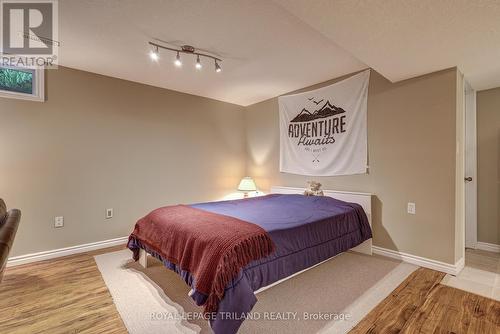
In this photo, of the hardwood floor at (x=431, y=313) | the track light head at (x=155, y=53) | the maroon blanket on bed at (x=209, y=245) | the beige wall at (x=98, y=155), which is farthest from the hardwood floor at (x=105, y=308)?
the track light head at (x=155, y=53)

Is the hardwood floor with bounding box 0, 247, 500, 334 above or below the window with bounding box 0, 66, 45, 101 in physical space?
below

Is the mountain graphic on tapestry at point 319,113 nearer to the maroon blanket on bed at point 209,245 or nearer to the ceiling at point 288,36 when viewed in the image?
the ceiling at point 288,36

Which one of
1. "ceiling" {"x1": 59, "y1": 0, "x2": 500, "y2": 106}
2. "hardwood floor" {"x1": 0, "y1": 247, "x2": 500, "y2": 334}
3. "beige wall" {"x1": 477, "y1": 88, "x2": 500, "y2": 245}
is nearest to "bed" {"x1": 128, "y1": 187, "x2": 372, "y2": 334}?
"hardwood floor" {"x1": 0, "y1": 247, "x2": 500, "y2": 334}

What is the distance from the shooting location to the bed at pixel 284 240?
4.58 ft

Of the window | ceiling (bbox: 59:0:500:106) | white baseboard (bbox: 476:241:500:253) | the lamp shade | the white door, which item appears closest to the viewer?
ceiling (bbox: 59:0:500:106)

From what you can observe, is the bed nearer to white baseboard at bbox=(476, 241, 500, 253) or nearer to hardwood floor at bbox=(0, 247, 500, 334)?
hardwood floor at bbox=(0, 247, 500, 334)

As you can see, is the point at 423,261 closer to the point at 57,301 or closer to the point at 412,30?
the point at 412,30

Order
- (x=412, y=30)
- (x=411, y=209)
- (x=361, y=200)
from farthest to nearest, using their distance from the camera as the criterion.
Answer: (x=361, y=200) < (x=411, y=209) < (x=412, y=30)

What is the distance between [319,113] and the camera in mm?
3402

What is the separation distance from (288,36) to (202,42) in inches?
32.0

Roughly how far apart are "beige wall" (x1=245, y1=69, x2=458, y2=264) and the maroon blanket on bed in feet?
6.08

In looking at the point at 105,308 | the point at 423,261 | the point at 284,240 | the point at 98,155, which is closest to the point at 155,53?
the point at 98,155

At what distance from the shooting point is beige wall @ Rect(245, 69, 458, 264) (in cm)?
240

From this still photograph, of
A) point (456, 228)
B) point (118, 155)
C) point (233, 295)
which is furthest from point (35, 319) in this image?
point (456, 228)
